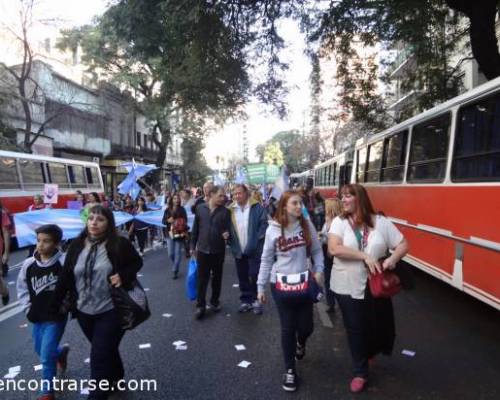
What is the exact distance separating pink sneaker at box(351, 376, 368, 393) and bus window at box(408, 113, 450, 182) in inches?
134

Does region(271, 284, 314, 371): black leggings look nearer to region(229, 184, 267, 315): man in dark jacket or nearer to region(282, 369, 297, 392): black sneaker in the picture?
region(282, 369, 297, 392): black sneaker

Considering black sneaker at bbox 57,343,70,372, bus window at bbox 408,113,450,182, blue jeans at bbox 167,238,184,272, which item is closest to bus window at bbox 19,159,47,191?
blue jeans at bbox 167,238,184,272

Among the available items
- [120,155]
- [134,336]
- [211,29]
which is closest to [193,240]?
[134,336]

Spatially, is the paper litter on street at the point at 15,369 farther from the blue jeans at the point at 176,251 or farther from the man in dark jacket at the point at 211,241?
the blue jeans at the point at 176,251

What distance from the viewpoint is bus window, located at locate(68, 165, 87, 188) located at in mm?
18625

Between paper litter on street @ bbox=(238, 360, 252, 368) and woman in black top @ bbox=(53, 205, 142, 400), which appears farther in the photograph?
paper litter on street @ bbox=(238, 360, 252, 368)

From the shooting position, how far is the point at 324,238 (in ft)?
20.4

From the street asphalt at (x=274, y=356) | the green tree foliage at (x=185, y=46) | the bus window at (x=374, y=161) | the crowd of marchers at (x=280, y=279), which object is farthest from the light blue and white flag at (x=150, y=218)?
the crowd of marchers at (x=280, y=279)

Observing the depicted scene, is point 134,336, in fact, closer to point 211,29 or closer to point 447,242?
point 447,242

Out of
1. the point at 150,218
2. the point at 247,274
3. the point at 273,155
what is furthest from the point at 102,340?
the point at 273,155

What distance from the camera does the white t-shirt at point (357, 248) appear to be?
147 inches

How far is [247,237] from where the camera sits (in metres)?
6.16

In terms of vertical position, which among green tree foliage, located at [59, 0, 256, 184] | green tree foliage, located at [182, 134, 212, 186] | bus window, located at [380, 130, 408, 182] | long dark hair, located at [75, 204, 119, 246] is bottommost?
green tree foliage, located at [182, 134, 212, 186]

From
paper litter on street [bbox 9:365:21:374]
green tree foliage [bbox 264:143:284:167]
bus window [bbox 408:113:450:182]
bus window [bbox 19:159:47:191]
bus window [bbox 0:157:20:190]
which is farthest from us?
green tree foliage [bbox 264:143:284:167]
